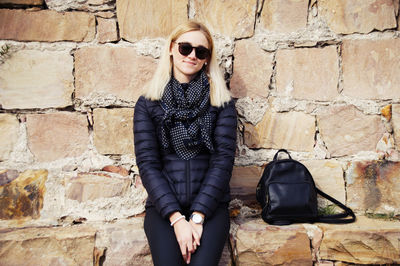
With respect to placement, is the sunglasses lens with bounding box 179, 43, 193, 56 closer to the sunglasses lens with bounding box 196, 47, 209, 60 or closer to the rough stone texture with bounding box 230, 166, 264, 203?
the sunglasses lens with bounding box 196, 47, 209, 60

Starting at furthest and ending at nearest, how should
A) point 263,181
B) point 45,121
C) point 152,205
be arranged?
point 45,121
point 263,181
point 152,205

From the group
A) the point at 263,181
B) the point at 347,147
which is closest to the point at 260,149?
the point at 263,181

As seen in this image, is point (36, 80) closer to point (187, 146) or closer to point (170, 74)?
point (170, 74)

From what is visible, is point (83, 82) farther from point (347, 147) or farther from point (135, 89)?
point (347, 147)

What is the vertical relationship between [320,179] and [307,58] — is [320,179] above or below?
below

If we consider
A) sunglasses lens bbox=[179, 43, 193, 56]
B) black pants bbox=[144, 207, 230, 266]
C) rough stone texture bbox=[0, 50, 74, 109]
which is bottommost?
black pants bbox=[144, 207, 230, 266]

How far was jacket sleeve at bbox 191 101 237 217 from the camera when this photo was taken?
1630 millimetres

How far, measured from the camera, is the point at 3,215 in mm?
1939

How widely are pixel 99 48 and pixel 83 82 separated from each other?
10.1 inches

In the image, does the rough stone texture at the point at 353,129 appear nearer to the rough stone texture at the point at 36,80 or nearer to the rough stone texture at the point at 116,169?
the rough stone texture at the point at 116,169

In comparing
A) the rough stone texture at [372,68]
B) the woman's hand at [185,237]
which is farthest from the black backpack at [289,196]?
the rough stone texture at [372,68]

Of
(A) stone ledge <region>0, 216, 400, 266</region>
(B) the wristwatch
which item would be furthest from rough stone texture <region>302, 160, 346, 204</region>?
(B) the wristwatch

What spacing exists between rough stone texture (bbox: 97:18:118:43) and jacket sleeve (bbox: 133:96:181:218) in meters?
0.59

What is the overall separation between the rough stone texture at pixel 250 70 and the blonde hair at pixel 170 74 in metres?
0.24
